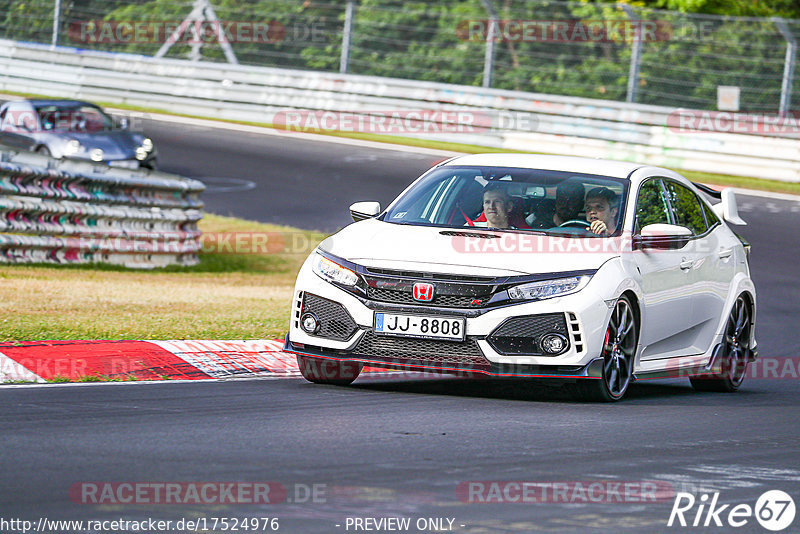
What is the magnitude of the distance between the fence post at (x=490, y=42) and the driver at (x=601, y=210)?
18.4 metres

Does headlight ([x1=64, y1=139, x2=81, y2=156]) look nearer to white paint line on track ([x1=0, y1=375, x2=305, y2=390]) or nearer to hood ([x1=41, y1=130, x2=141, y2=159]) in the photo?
hood ([x1=41, y1=130, x2=141, y2=159])

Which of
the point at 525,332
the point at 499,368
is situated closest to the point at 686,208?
the point at 525,332

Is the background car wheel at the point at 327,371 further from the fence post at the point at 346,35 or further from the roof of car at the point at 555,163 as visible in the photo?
the fence post at the point at 346,35

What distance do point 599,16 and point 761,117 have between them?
402 centimetres

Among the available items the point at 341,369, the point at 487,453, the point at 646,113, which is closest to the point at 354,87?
the point at 646,113

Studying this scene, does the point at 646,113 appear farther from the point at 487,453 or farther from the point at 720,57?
the point at 487,453

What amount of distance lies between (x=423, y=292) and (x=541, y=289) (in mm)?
677

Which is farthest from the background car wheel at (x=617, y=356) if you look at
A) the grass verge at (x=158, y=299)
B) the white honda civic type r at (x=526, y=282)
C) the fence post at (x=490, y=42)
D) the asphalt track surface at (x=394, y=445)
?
the fence post at (x=490, y=42)

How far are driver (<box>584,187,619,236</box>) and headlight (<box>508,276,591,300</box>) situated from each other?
87cm

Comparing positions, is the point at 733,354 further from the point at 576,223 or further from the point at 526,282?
the point at 526,282

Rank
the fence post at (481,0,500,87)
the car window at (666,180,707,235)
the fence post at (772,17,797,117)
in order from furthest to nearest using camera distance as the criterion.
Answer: the fence post at (481,0,500,87) → the fence post at (772,17,797,117) → the car window at (666,180,707,235)

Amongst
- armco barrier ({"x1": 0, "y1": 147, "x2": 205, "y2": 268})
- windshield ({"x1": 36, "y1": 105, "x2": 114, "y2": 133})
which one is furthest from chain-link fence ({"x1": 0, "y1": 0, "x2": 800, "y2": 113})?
armco barrier ({"x1": 0, "y1": 147, "x2": 205, "y2": 268})

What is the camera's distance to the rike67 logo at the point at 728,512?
545cm

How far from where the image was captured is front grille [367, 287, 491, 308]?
8.20 m
